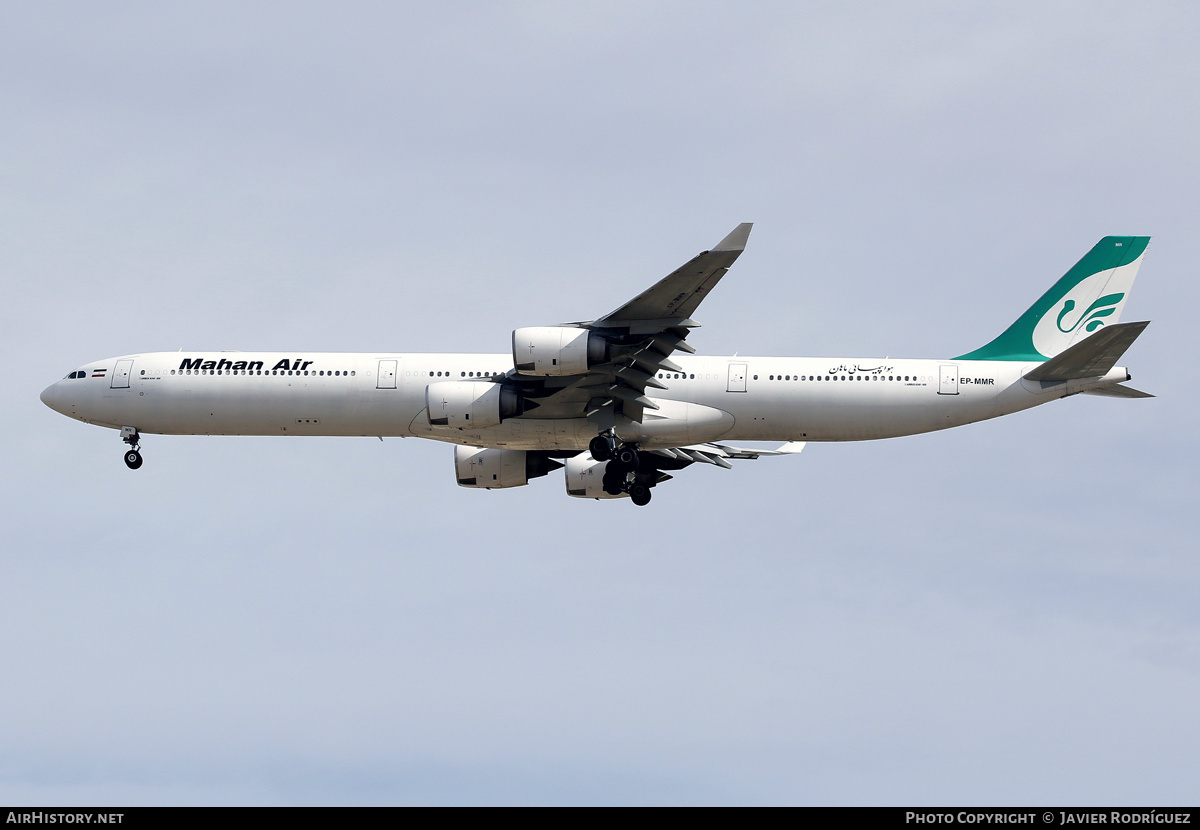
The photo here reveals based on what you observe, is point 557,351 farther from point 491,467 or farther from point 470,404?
point 491,467

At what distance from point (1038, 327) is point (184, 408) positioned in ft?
89.3

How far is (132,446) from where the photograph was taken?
142 ft

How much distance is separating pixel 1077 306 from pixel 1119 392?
395 centimetres

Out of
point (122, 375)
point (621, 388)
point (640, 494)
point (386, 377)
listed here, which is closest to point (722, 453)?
point (640, 494)

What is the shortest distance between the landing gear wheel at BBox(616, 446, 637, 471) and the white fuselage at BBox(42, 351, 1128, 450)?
366mm

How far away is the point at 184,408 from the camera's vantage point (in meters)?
42.1

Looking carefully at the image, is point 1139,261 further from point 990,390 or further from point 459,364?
point 459,364

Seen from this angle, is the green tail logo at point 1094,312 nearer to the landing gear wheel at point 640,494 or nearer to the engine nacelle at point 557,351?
the landing gear wheel at point 640,494

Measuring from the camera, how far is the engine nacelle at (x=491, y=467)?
45.6 metres

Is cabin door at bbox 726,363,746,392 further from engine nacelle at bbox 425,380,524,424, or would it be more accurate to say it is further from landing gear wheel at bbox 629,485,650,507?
engine nacelle at bbox 425,380,524,424

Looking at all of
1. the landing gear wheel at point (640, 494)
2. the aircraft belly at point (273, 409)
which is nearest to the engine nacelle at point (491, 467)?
the landing gear wheel at point (640, 494)

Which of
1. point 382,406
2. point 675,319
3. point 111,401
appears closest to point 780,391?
point 675,319

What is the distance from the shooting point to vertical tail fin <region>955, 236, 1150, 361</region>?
1658 inches

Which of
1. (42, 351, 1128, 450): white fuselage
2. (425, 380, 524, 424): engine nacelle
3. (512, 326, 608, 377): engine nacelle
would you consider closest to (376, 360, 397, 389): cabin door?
(42, 351, 1128, 450): white fuselage
